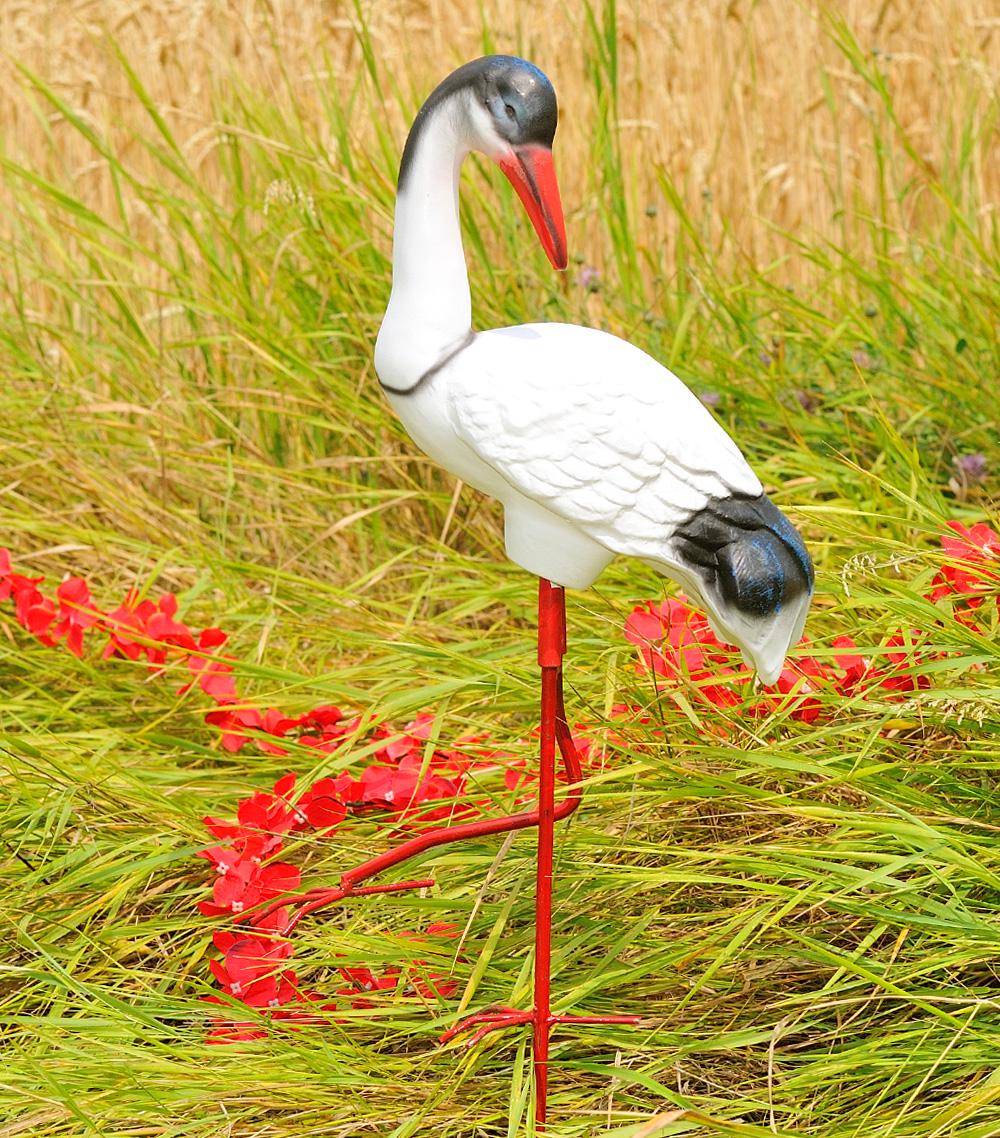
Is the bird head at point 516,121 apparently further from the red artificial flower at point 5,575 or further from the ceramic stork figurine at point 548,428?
the red artificial flower at point 5,575

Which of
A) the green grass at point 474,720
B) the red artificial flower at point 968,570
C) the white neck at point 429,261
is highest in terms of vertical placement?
the white neck at point 429,261

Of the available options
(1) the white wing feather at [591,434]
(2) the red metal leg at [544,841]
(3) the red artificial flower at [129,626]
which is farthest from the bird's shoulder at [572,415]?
(3) the red artificial flower at [129,626]

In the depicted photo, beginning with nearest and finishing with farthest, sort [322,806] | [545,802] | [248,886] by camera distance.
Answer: [545,802], [248,886], [322,806]

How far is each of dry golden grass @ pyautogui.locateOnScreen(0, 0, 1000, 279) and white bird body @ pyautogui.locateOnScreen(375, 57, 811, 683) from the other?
5.90 ft

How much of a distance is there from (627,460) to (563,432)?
0.06 metres

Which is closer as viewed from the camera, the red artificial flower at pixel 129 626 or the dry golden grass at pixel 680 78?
the red artificial flower at pixel 129 626

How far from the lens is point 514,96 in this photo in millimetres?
1188

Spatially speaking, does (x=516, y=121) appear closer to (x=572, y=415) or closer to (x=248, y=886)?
(x=572, y=415)

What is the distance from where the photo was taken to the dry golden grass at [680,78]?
3061 millimetres

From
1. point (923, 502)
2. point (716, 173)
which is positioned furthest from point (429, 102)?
point (716, 173)

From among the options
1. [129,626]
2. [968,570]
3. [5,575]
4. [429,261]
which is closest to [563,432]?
[429,261]

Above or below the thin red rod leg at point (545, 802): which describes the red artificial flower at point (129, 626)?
below

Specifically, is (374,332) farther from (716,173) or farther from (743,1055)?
(743,1055)

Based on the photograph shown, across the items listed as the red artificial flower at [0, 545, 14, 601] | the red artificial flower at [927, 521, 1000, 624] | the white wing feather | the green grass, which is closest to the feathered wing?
the white wing feather
